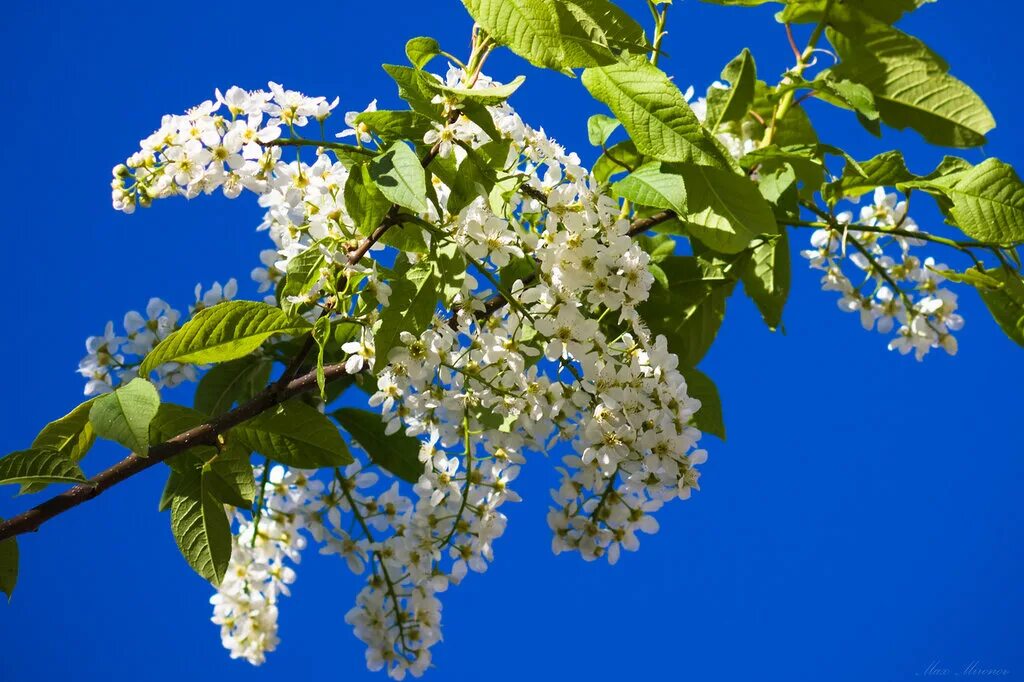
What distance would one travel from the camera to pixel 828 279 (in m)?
1.01

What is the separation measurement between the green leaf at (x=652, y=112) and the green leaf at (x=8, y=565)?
0.52 metres

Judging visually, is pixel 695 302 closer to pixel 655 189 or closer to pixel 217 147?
pixel 655 189

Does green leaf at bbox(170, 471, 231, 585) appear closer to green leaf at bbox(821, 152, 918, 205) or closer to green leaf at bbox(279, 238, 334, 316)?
green leaf at bbox(279, 238, 334, 316)

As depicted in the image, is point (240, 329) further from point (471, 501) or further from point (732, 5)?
point (732, 5)

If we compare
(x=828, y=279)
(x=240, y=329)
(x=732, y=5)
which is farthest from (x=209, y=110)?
(x=828, y=279)

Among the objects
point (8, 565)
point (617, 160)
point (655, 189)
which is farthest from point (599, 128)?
point (8, 565)

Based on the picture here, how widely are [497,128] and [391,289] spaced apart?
0.13 metres

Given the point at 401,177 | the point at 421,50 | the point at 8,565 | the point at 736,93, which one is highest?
the point at 736,93

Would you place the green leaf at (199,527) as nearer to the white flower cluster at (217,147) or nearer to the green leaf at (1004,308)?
the white flower cluster at (217,147)

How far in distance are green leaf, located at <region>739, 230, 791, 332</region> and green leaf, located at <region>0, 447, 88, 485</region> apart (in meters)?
0.54

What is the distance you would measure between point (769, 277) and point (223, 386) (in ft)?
1.57

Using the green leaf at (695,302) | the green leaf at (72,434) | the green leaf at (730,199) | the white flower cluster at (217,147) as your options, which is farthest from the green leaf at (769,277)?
the green leaf at (72,434)

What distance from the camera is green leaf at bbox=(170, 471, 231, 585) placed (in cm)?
76

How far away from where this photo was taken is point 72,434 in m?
0.79
